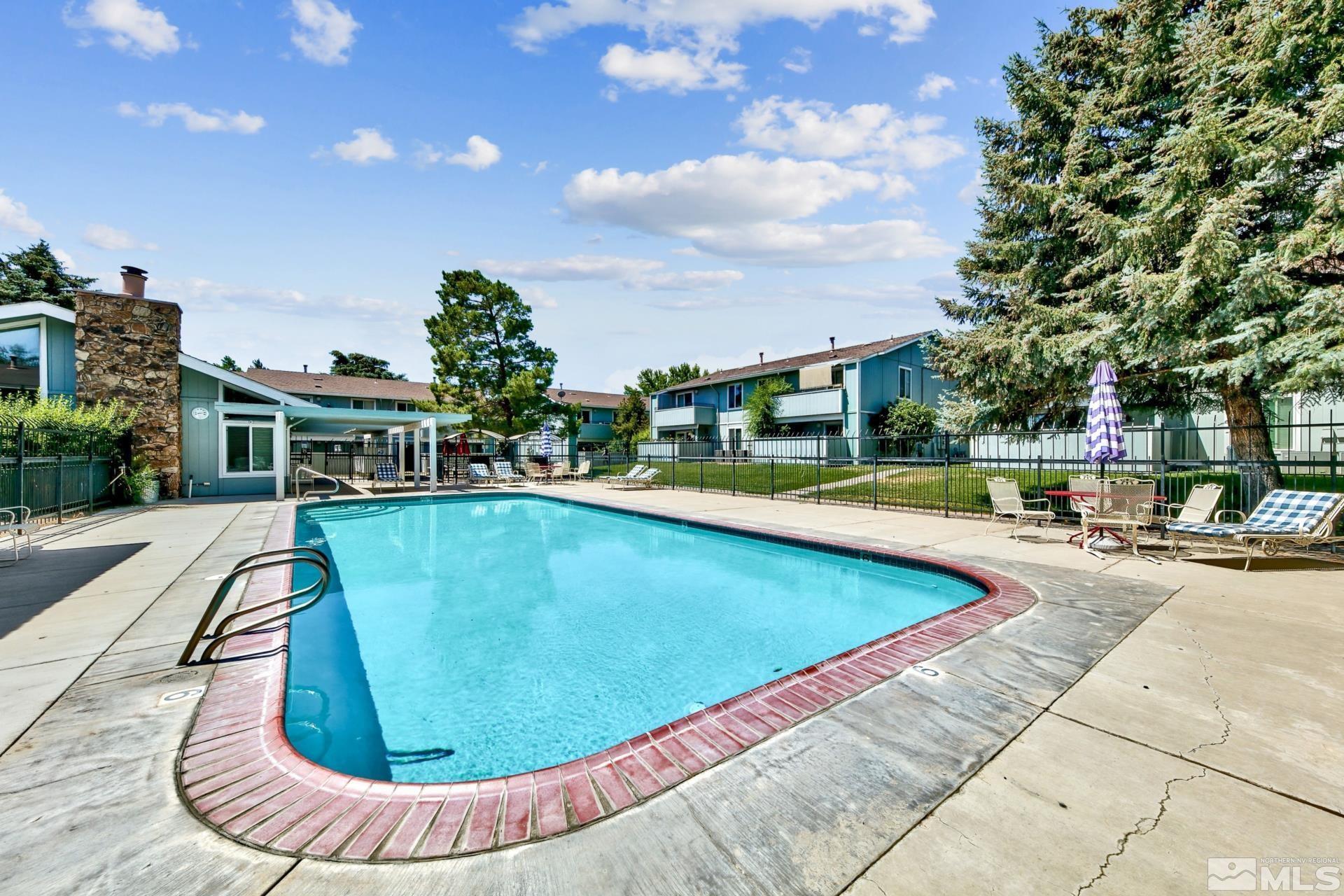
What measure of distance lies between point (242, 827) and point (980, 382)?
13.4 m

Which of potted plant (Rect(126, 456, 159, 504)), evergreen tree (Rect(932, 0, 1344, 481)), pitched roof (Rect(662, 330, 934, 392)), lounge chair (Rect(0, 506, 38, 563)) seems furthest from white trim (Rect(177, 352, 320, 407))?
pitched roof (Rect(662, 330, 934, 392))

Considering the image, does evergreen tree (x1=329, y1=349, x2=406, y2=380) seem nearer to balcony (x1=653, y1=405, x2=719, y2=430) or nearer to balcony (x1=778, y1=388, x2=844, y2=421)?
balcony (x1=653, y1=405, x2=719, y2=430)

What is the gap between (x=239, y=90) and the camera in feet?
32.0

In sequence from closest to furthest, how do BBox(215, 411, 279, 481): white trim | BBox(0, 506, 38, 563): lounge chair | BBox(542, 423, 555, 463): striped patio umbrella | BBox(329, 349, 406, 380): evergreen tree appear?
BBox(0, 506, 38, 563): lounge chair < BBox(215, 411, 279, 481): white trim < BBox(542, 423, 555, 463): striped patio umbrella < BBox(329, 349, 406, 380): evergreen tree

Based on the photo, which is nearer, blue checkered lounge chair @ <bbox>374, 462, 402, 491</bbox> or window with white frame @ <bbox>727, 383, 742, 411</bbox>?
blue checkered lounge chair @ <bbox>374, 462, 402, 491</bbox>

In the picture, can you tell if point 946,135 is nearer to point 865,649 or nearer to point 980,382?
point 980,382

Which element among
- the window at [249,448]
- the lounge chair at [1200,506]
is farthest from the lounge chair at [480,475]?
the lounge chair at [1200,506]

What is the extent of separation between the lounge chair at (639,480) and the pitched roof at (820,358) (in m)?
11.7

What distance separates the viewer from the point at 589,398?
4541 cm

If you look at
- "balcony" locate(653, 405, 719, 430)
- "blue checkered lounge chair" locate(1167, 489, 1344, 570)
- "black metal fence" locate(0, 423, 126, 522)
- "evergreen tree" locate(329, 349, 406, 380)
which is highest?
"evergreen tree" locate(329, 349, 406, 380)

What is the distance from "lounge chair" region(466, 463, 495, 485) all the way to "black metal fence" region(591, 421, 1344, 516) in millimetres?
4545

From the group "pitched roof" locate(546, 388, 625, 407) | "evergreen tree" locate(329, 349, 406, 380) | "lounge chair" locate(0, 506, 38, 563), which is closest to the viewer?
"lounge chair" locate(0, 506, 38, 563)

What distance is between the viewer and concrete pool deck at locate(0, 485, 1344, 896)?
1.65 meters

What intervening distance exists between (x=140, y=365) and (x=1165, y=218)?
885 inches
